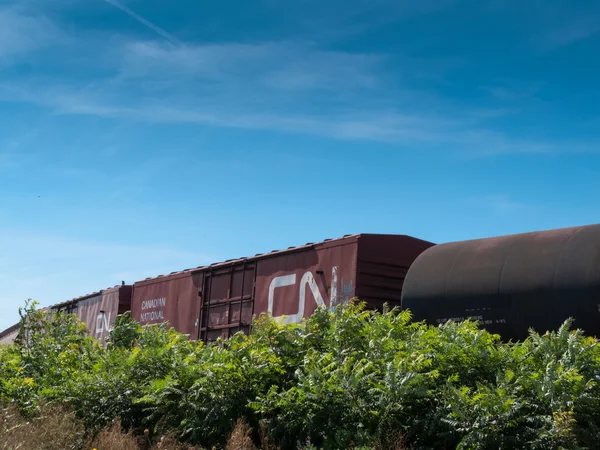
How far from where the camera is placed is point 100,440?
26.7 ft

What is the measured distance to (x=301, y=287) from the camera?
13352 mm

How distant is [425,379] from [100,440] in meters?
3.95

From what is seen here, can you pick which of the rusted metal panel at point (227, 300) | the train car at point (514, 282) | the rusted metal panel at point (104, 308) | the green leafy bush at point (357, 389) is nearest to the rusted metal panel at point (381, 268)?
the train car at point (514, 282)

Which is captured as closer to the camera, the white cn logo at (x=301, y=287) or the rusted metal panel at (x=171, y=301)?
the white cn logo at (x=301, y=287)

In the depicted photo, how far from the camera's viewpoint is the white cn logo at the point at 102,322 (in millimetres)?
20719

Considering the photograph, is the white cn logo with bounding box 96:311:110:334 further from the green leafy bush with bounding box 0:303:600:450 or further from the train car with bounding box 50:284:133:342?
the green leafy bush with bounding box 0:303:600:450

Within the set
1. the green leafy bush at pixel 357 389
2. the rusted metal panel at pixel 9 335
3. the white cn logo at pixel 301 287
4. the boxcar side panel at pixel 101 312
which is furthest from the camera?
the rusted metal panel at pixel 9 335

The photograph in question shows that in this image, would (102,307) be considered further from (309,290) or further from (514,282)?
(514,282)

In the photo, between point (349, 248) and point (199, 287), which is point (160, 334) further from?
point (199, 287)

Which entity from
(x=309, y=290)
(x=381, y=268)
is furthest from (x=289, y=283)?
(x=381, y=268)

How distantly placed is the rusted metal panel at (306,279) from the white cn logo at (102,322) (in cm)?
814

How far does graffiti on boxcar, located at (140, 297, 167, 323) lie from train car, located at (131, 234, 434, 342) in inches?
8.5

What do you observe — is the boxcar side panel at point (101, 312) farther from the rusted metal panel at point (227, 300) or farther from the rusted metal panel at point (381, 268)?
the rusted metal panel at point (381, 268)

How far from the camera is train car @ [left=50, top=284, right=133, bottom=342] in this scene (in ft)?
66.0
